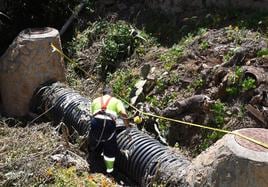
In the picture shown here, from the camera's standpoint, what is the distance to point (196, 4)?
33.1 feet

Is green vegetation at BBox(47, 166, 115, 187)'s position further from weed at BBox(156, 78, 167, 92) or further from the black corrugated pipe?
weed at BBox(156, 78, 167, 92)

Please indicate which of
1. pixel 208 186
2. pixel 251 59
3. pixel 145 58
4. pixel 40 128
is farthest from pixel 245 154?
pixel 145 58

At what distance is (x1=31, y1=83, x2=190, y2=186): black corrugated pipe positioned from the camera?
6477 mm

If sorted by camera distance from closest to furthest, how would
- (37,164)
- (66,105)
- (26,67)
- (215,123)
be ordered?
(37,164) < (215,123) < (66,105) < (26,67)

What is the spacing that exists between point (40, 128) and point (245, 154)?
424 centimetres

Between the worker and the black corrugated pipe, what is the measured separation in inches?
7.0

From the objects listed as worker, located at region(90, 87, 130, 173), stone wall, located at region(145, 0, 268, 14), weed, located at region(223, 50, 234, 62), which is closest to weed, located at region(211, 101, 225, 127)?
weed, located at region(223, 50, 234, 62)

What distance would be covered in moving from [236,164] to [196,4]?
226 inches

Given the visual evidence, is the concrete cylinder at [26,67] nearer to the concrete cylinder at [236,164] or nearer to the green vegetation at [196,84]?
the green vegetation at [196,84]

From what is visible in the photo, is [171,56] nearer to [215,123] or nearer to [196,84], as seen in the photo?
[196,84]

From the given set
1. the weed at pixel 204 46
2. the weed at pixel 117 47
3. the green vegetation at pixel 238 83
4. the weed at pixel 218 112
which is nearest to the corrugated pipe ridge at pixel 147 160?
the weed at pixel 218 112

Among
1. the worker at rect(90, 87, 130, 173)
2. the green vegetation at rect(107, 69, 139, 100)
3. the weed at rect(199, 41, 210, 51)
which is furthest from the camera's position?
the green vegetation at rect(107, 69, 139, 100)

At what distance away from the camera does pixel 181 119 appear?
7.83 meters

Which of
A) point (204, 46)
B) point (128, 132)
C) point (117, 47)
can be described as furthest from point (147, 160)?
point (117, 47)
